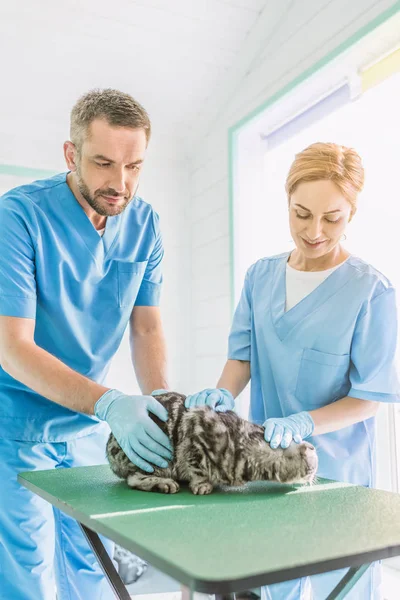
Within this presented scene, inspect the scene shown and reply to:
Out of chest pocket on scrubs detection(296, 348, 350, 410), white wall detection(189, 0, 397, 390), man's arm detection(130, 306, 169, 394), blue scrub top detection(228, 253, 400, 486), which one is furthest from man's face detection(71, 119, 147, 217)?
white wall detection(189, 0, 397, 390)

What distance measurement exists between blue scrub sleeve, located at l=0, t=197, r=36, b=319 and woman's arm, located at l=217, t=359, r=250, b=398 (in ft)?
2.12

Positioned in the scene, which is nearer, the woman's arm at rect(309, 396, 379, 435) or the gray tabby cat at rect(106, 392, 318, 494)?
the gray tabby cat at rect(106, 392, 318, 494)

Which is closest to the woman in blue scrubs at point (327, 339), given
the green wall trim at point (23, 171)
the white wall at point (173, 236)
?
the white wall at point (173, 236)

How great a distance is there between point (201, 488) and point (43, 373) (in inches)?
20.3

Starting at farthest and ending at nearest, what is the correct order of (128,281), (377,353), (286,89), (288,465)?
(286,89)
(128,281)
(377,353)
(288,465)

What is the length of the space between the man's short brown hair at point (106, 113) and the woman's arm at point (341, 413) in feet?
3.20

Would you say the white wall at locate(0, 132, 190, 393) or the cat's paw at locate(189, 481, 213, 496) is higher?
the white wall at locate(0, 132, 190, 393)

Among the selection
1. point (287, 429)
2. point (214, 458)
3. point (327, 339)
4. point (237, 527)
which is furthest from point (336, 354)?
point (237, 527)

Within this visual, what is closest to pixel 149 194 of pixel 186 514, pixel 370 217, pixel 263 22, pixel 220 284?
pixel 220 284

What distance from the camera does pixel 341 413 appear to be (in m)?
1.57

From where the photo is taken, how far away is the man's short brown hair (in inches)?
65.8

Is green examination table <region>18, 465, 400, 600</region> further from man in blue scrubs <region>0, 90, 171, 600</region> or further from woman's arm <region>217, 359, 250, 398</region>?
woman's arm <region>217, 359, 250, 398</region>

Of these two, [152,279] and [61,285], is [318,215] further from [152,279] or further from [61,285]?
[61,285]

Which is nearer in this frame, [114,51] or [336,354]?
[336,354]
